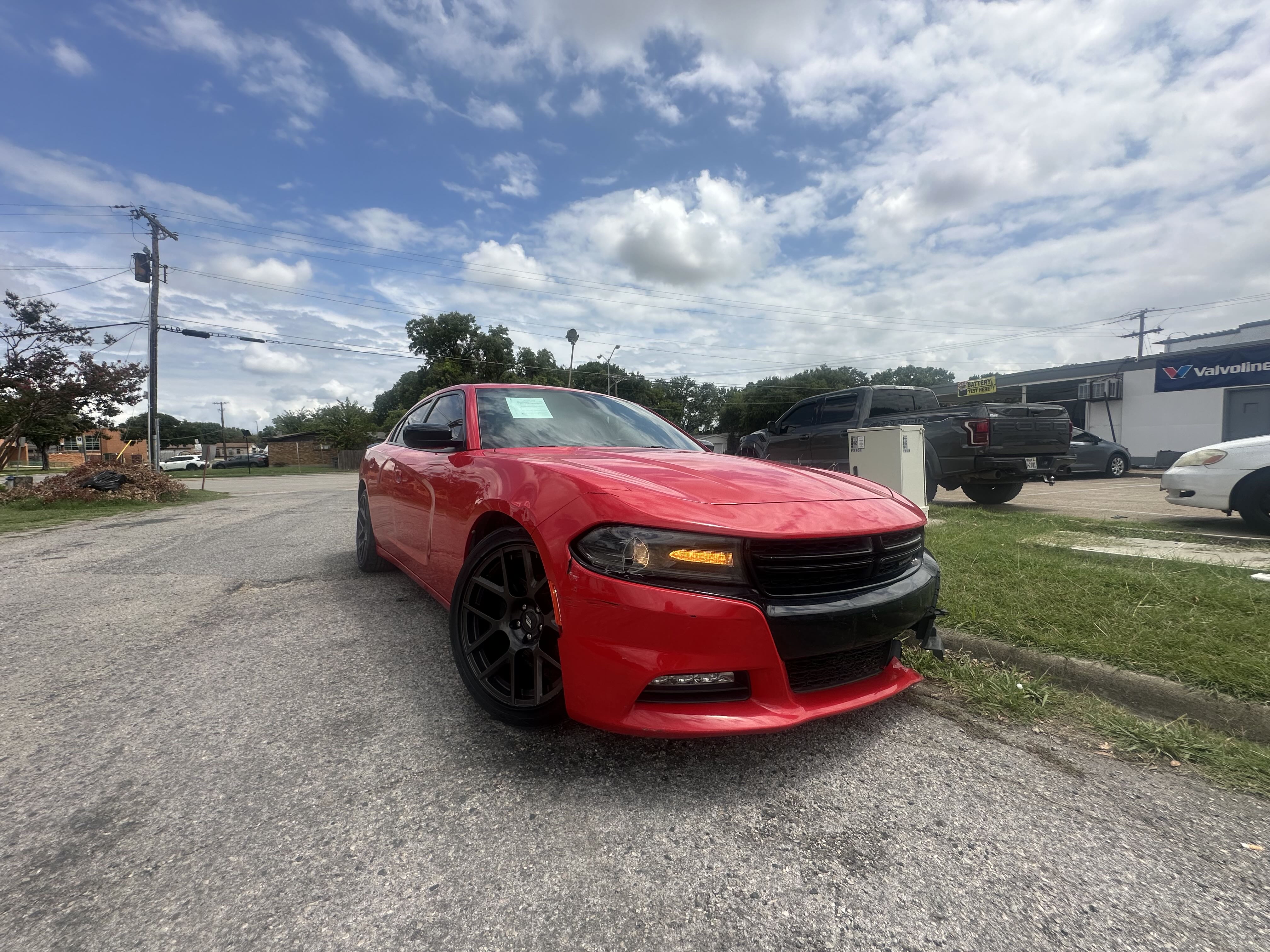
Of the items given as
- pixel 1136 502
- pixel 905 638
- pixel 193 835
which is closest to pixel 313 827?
pixel 193 835

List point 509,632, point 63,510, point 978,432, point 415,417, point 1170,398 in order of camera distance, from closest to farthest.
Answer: point 509,632 < point 415,417 < point 978,432 < point 63,510 < point 1170,398

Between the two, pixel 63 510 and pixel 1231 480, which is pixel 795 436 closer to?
pixel 1231 480

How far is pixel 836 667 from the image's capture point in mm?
1980

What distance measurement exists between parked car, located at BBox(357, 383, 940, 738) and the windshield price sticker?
0.49 metres

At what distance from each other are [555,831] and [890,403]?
8.24 meters

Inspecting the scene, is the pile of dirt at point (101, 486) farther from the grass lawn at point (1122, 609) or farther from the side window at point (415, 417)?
the grass lawn at point (1122, 609)

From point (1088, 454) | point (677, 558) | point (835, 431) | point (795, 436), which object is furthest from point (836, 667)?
point (1088, 454)

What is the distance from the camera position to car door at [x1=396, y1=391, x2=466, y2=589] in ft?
9.63

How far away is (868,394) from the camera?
8.38 metres

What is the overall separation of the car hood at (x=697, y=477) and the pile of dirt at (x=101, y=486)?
43.8ft

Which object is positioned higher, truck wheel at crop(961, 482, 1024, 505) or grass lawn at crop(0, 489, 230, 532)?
truck wheel at crop(961, 482, 1024, 505)

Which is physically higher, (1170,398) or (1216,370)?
(1216,370)

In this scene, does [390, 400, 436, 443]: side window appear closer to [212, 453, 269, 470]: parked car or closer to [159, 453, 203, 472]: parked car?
[212, 453, 269, 470]: parked car

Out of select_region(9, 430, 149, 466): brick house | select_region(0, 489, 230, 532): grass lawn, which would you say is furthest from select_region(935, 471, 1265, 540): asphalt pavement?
select_region(9, 430, 149, 466): brick house
